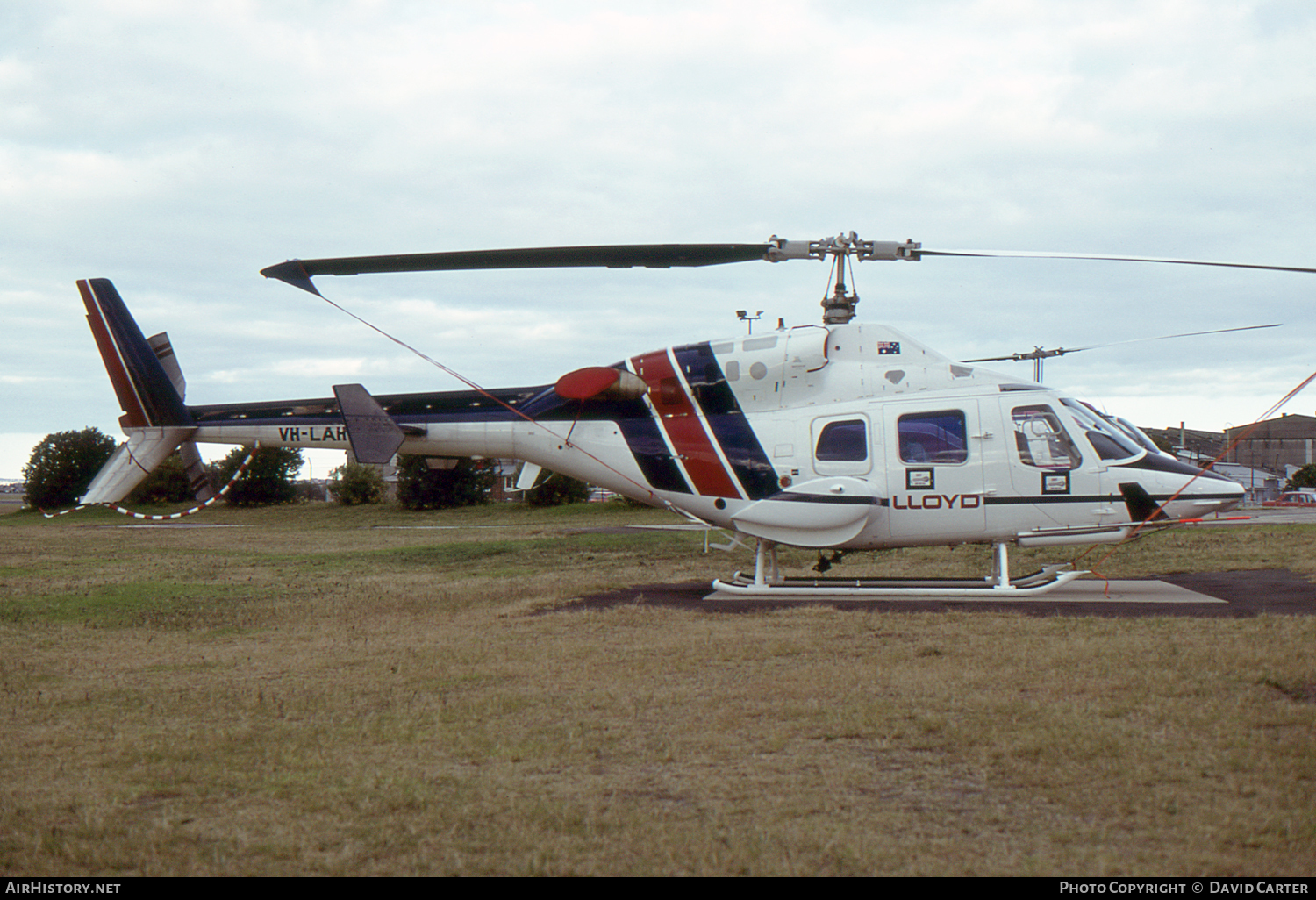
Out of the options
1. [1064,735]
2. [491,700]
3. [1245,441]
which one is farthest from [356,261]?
[1245,441]

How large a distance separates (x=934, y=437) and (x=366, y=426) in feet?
25.4

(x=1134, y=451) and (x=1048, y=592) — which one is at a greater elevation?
(x=1134, y=451)

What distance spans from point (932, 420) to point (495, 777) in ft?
27.3

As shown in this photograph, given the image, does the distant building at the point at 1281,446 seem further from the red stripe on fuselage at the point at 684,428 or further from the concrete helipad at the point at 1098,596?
the red stripe on fuselage at the point at 684,428

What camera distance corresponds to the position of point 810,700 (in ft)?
20.1

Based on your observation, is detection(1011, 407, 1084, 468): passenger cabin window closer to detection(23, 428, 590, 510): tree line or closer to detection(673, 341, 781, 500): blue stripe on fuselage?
detection(673, 341, 781, 500): blue stripe on fuselage

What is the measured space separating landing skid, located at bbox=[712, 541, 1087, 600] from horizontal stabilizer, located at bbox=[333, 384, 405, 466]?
16.3 feet

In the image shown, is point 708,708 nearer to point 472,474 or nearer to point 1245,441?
point 472,474

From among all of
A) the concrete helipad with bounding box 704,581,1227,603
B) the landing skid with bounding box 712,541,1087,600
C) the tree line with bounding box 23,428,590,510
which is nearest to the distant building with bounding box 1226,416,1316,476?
the tree line with bounding box 23,428,590,510

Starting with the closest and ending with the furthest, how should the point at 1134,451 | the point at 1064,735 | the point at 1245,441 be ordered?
1. the point at 1064,735
2. the point at 1134,451
3. the point at 1245,441

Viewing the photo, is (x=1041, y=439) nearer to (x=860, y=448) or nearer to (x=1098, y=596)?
(x=1098, y=596)

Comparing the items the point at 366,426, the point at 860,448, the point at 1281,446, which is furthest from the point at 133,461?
the point at 1281,446

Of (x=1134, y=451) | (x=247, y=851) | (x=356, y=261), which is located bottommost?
(x=247, y=851)

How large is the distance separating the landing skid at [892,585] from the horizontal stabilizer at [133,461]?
Answer: 8.91 meters
